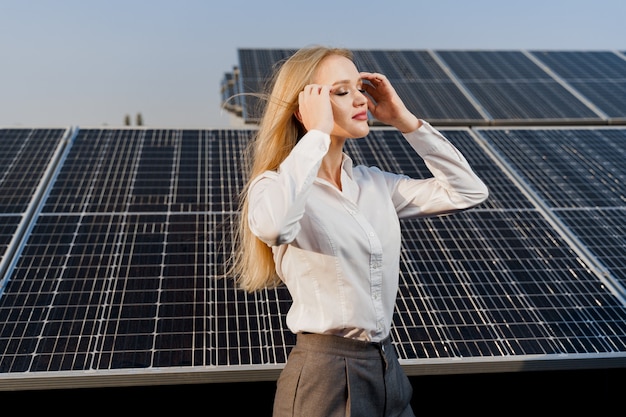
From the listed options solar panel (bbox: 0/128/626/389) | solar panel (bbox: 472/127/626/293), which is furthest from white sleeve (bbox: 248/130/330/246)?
solar panel (bbox: 472/127/626/293)

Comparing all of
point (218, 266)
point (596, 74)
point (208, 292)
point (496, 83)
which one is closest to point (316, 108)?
point (208, 292)

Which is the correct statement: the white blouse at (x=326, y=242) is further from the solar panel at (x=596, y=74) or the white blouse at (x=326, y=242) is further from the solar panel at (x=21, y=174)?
the solar panel at (x=596, y=74)

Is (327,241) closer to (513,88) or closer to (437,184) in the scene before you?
(437,184)

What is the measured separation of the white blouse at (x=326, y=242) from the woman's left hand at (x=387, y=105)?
12.0 inches

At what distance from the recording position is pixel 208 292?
450 centimetres

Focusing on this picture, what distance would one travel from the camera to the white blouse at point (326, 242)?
204cm

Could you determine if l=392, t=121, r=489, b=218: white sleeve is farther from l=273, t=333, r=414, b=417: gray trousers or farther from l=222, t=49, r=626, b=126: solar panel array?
l=222, t=49, r=626, b=126: solar panel array

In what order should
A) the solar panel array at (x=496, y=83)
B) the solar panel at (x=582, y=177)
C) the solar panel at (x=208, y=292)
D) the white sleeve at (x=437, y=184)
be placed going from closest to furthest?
the white sleeve at (x=437, y=184) < the solar panel at (x=208, y=292) < the solar panel at (x=582, y=177) < the solar panel array at (x=496, y=83)

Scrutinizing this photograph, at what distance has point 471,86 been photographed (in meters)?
10.9

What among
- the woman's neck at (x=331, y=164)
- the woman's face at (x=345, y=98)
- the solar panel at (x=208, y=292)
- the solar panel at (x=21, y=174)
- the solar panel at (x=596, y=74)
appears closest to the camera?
the woman's face at (x=345, y=98)

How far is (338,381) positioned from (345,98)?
40.0 inches

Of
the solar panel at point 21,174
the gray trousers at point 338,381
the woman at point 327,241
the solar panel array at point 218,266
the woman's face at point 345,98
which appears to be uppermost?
the woman's face at point 345,98

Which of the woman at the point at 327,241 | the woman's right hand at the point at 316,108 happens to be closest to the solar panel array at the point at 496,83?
the woman at the point at 327,241

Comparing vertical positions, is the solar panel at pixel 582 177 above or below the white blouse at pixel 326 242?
below
